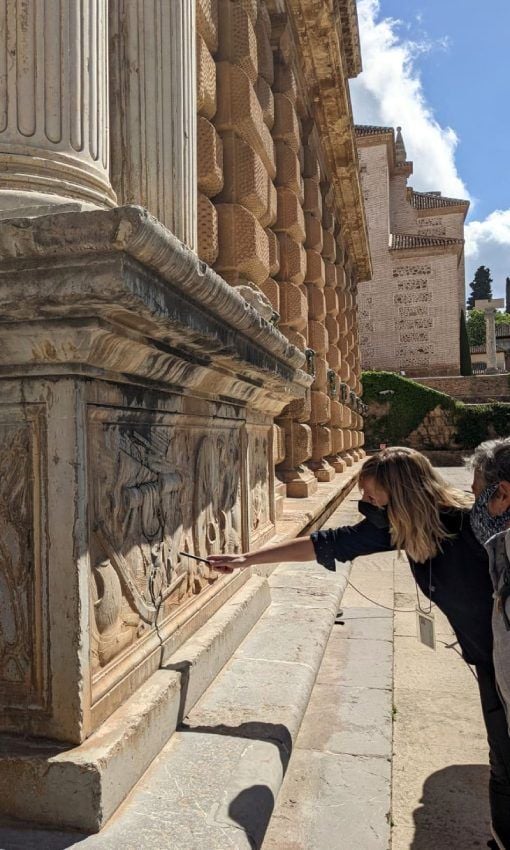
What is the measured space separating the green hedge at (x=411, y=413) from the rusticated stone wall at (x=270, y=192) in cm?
1652

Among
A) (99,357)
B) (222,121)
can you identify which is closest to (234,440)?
(99,357)

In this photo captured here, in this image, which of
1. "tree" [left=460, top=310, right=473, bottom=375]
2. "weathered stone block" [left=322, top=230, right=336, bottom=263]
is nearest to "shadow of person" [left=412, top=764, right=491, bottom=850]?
"weathered stone block" [left=322, top=230, right=336, bottom=263]

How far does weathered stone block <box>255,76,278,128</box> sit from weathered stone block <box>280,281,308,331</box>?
155cm

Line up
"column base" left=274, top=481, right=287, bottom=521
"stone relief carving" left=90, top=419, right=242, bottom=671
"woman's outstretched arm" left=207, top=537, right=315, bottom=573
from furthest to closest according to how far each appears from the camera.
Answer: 1. "column base" left=274, top=481, right=287, bottom=521
2. "woman's outstretched arm" left=207, top=537, right=315, bottom=573
3. "stone relief carving" left=90, top=419, right=242, bottom=671

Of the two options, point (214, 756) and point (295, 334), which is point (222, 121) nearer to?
point (295, 334)

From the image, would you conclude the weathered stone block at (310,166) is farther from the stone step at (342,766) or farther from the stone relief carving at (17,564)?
the stone relief carving at (17,564)

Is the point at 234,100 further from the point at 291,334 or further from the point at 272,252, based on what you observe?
the point at 291,334

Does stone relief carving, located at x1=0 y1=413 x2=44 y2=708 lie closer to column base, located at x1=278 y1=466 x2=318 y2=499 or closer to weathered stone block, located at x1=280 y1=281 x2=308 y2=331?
weathered stone block, located at x1=280 y1=281 x2=308 y2=331

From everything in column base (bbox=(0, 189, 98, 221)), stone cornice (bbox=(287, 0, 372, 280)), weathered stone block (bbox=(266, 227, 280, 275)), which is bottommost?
column base (bbox=(0, 189, 98, 221))

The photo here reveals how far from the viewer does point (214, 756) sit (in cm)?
183

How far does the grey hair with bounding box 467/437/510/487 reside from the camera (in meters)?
1.95

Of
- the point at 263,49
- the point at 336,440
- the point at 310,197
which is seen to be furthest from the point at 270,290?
the point at 336,440

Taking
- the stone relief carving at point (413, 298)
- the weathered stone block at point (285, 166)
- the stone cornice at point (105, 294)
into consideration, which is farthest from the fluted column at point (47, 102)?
the stone relief carving at point (413, 298)

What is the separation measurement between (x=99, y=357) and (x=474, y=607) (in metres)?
1.38
